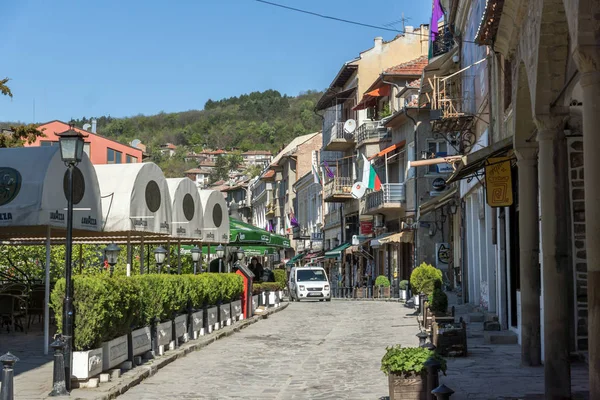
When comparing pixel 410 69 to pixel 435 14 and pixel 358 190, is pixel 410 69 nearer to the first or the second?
pixel 358 190

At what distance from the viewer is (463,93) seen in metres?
27.5

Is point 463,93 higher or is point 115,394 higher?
point 463,93

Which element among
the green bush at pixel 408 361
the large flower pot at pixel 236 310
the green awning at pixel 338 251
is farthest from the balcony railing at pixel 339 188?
the green bush at pixel 408 361

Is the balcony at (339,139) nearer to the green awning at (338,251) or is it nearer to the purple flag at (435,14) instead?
the green awning at (338,251)

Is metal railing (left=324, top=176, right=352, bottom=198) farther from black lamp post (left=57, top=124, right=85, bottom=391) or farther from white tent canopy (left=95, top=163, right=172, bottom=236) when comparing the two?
black lamp post (left=57, top=124, right=85, bottom=391)

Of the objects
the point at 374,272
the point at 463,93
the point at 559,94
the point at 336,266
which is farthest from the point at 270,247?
the point at 336,266

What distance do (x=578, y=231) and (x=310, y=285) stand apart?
28.9 meters

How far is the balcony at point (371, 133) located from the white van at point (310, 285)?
1130cm

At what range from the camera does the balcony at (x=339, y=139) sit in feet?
186

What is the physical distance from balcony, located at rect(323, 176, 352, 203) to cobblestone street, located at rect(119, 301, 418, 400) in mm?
30774

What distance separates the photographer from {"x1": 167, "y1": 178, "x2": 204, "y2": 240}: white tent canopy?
23484 mm

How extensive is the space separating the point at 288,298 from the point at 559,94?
115 ft

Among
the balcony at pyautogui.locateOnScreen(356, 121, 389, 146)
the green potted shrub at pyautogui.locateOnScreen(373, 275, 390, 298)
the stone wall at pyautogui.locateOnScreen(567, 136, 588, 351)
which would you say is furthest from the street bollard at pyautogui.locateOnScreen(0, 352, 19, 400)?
the balcony at pyautogui.locateOnScreen(356, 121, 389, 146)

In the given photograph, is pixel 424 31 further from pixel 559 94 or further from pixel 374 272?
pixel 559 94
